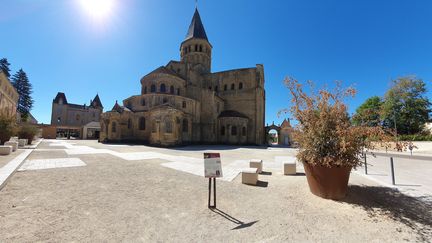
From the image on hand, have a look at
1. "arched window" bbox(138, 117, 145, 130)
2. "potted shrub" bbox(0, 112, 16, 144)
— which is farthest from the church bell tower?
"potted shrub" bbox(0, 112, 16, 144)

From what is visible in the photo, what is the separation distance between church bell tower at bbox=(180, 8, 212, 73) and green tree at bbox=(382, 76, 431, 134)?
35831 mm

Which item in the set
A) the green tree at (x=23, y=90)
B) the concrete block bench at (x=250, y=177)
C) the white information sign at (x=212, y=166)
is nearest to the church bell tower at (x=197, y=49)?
the concrete block bench at (x=250, y=177)

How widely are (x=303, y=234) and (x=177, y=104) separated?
2496 centimetres

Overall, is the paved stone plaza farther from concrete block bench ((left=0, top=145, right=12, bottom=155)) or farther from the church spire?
the church spire

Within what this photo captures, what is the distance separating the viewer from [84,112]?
5597 centimetres

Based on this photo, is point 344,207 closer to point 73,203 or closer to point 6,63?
point 73,203

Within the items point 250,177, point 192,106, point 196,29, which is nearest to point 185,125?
point 192,106

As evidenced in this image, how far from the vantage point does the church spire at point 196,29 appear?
36.9 m

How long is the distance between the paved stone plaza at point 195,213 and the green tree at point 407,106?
41087 mm

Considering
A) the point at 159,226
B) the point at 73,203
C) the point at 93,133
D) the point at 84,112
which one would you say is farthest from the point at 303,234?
the point at 84,112

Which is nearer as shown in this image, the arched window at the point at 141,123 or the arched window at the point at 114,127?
the arched window at the point at 141,123

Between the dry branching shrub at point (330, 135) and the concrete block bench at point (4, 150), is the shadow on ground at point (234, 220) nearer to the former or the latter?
the dry branching shrub at point (330, 135)

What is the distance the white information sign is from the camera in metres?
4.03

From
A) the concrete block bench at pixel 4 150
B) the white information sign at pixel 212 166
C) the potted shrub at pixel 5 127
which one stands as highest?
the potted shrub at pixel 5 127
